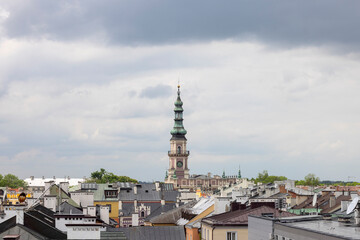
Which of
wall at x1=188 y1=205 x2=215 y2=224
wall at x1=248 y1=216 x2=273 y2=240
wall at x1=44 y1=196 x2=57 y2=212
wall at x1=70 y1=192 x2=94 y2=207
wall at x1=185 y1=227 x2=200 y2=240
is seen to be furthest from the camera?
wall at x1=70 y1=192 x2=94 y2=207

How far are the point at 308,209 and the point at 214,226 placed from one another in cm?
1999

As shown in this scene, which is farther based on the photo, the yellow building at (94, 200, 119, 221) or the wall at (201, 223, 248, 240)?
the yellow building at (94, 200, 119, 221)

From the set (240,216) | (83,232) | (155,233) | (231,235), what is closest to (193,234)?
(155,233)

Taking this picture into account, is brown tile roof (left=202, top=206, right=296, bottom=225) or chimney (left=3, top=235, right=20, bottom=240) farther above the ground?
brown tile roof (left=202, top=206, right=296, bottom=225)

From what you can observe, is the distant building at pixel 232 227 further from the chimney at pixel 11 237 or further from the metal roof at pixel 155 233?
the chimney at pixel 11 237

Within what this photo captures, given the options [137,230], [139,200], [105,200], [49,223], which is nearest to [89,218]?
[49,223]

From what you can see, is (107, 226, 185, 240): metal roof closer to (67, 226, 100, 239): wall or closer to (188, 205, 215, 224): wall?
(188, 205, 215, 224): wall

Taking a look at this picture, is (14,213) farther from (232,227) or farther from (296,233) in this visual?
(232,227)

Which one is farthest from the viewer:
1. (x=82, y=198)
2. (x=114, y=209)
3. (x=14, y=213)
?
(x=114, y=209)

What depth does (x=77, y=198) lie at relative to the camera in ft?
261

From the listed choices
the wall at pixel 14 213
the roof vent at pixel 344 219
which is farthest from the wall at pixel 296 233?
the wall at pixel 14 213

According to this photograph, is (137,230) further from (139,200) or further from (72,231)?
(139,200)

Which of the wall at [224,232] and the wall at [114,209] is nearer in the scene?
the wall at [224,232]

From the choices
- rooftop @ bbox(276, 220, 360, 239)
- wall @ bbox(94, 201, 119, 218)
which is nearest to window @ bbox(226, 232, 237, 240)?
rooftop @ bbox(276, 220, 360, 239)
